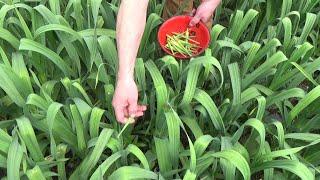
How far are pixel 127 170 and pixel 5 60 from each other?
581mm

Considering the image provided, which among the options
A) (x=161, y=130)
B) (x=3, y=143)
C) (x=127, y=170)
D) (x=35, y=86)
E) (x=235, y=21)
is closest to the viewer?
(x=127, y=170)

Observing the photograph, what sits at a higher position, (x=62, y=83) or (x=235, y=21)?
(x=235, y=21)

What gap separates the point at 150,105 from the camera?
159 centimetres

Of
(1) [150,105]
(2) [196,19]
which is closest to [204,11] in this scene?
(2) [196,19]

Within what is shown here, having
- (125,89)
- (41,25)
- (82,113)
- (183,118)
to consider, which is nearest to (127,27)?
(125,89)

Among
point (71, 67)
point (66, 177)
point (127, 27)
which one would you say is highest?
point (127, 27)

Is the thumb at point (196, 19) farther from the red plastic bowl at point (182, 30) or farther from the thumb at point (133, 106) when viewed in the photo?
the thumb at point (133, 106)

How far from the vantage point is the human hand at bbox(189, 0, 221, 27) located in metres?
1.68

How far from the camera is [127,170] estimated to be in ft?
4.10

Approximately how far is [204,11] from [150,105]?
38 cm

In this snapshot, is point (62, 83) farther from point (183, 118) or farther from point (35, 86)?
point (183, 118)

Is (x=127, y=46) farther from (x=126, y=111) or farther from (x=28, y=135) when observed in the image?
(x=28, y=135)

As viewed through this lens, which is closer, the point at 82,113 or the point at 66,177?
the point at 82,113

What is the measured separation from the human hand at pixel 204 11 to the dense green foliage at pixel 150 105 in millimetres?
66
